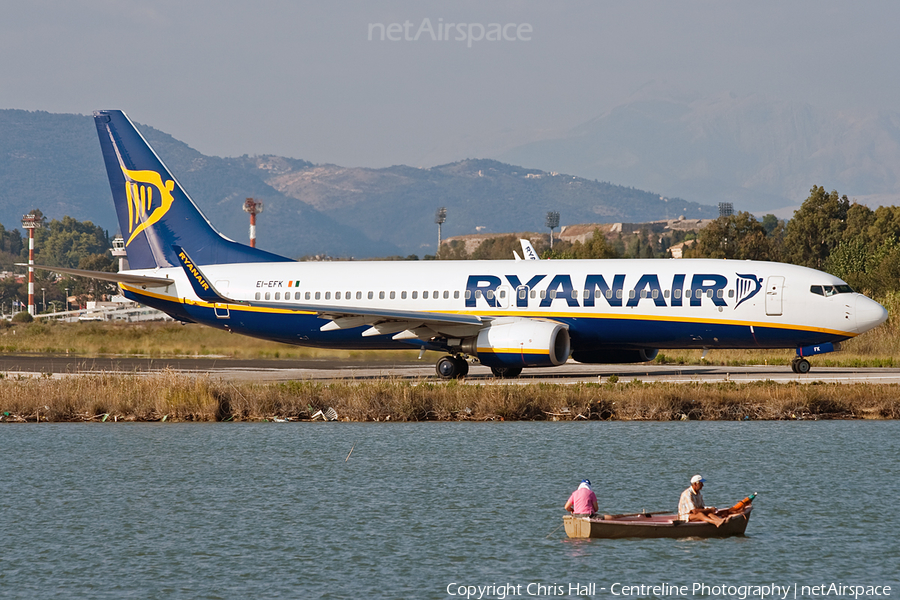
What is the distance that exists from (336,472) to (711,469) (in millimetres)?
8846

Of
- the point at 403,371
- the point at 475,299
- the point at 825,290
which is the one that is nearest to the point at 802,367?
the point at 825,290

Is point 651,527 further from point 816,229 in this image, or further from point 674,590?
point 816,229

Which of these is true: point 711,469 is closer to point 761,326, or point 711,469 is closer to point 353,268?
point 761,326

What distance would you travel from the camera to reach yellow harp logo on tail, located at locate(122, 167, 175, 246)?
47562 mm

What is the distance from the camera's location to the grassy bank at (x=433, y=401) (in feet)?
107

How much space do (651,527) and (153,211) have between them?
33.7 m

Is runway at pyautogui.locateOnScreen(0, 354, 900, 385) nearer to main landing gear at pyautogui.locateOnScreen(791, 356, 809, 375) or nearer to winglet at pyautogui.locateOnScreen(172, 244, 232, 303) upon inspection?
main landing gear at pyautogui.locateOnScreen(791, 356, 809, 375)

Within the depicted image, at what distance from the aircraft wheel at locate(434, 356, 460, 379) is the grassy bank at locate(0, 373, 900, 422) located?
15.1ft

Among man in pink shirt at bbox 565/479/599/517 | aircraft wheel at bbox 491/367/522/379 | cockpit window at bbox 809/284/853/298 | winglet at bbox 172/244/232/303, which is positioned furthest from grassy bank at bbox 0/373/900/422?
man in pink shirt at bbox 565/479/599/517

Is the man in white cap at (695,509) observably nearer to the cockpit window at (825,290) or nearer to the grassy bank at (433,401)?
the grassy bank at (433,401)

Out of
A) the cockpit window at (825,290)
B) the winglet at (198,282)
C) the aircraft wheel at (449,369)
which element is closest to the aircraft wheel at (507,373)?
the aircraft wheel at (449,369)

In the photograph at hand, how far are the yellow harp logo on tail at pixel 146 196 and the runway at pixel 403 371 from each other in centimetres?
635

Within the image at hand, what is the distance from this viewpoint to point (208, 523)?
2148 cm

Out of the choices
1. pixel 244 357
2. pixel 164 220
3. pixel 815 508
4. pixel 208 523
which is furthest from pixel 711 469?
pixel 244 357
